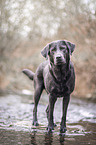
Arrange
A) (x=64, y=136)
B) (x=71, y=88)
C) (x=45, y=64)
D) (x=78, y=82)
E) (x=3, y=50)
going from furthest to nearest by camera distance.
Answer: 1. (x=3, y=50)
2. (x=78, y=82)
3. (x=45, y=64)
4. (x=71, y=88)
5. (x=64, y=136)

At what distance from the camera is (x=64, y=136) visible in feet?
11.6

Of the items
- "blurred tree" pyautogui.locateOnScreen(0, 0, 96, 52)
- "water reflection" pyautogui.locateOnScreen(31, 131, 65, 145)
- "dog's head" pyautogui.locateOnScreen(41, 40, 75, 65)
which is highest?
"blurred tree" pyautogui.locateOnScreen(0, 0, 96, 52)

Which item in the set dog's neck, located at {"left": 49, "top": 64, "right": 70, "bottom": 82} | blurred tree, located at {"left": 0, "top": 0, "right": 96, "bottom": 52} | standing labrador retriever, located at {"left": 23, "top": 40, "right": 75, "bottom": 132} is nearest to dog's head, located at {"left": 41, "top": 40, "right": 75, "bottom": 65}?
standing labrador retriever, located at {"left": 23, "top": 40, "right": 75, "bottom": 132}

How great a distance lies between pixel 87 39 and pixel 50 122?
19.0 ft

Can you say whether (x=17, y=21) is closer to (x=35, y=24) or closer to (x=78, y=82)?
(x=35, y=24)

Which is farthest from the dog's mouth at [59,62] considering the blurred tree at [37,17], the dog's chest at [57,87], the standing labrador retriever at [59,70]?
the blurred tree at [37,17]

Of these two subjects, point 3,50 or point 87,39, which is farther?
point 3,50

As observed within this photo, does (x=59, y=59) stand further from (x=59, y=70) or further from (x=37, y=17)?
(x=37, y=17)

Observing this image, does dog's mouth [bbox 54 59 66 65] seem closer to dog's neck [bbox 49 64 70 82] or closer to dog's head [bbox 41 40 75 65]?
dog's head [bbox 41 40 75 65]

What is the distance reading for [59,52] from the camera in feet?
11.4

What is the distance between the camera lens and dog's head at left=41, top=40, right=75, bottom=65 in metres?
3.39

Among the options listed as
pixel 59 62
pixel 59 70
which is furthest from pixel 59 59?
pixel 59 70

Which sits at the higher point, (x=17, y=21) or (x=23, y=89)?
(x=17, y=21)

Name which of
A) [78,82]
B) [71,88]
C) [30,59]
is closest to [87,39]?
[78,82]
